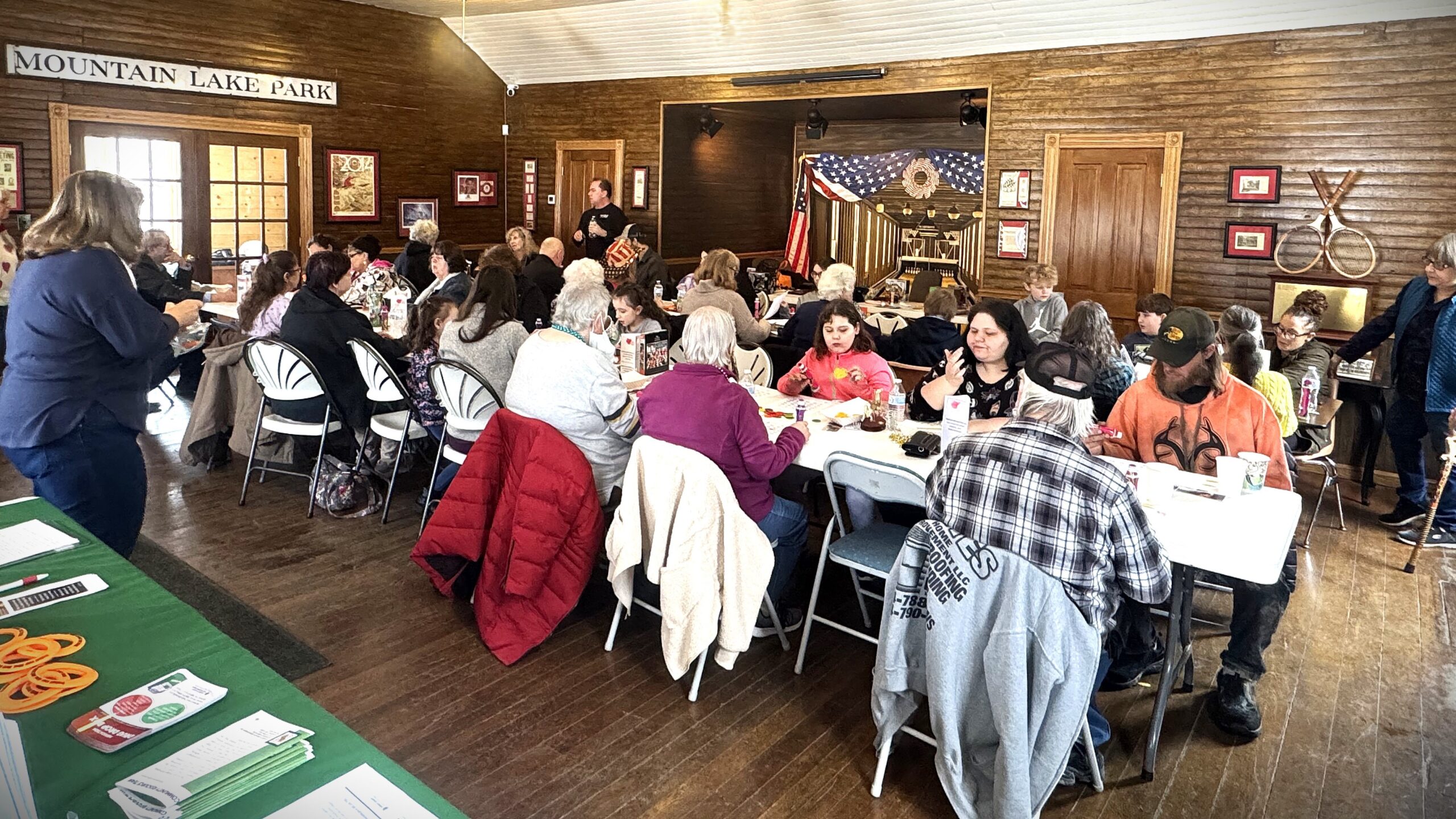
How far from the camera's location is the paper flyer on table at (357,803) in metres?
1.52

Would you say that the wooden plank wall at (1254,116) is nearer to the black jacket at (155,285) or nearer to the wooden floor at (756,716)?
the wooden floor at (756,716)

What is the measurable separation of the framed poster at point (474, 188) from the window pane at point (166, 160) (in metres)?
2.99

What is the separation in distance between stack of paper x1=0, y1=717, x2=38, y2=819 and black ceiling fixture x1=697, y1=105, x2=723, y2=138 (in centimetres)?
1066

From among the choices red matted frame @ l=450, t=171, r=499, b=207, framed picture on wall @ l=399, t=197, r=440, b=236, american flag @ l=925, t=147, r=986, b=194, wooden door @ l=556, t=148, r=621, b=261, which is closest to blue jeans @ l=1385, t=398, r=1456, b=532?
american flag @ l=925, t=147, r=986, b=194

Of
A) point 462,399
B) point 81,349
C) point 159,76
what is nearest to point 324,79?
point 159,76

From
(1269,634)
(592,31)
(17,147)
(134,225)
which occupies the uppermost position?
(592,31)

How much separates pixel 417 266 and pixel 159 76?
2.97 meters

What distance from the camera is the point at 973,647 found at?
2.71 meters

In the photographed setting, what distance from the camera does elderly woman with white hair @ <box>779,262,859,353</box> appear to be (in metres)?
6.71

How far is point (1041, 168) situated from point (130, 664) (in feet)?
26.8

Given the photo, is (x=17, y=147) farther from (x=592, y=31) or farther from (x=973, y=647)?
(x=973, y=647)

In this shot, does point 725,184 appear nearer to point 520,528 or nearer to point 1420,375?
point 1420,375

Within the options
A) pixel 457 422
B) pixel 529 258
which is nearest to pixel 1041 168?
pixel 529 258

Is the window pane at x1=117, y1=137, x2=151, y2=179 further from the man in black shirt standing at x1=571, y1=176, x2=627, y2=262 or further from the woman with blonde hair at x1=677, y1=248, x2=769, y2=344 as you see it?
the woman with blonde hair at x1=677, y1=248, x2=769, y2=344
